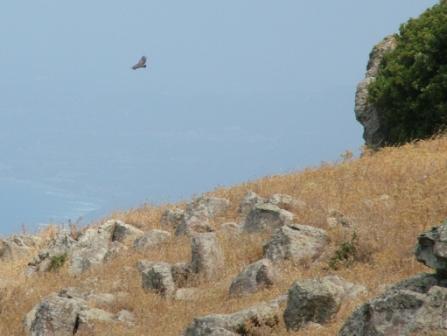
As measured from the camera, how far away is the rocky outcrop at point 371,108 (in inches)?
1176

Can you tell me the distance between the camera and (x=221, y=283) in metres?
16.8

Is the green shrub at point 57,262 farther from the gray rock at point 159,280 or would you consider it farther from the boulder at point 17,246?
the gray rock at point 159,280

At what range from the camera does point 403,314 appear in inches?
396

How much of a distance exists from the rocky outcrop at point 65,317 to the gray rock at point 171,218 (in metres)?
7.31

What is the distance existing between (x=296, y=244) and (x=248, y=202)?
5323mm

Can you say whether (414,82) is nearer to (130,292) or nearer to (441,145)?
(441,145)

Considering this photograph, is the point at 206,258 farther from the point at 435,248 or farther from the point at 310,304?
the point at 435,248

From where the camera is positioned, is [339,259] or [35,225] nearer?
[339,259]

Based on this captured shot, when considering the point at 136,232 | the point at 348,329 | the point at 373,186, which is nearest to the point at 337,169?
the point at 373,186

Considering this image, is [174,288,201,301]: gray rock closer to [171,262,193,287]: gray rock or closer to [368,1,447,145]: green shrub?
[171,262,193,287]: gray rock

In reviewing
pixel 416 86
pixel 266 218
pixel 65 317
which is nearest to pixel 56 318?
pixel 65 317

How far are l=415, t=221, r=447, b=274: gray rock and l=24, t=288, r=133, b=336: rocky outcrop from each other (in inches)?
265

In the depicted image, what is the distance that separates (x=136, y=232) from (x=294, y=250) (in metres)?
7.41

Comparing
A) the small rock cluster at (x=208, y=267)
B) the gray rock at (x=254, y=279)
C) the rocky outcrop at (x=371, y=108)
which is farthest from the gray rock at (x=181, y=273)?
the rocky outcrop at (x=371, y=108)
